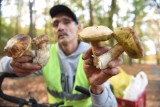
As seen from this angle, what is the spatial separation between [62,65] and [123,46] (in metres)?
1.49

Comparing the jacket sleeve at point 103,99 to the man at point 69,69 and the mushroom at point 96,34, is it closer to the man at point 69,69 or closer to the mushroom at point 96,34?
the man at point 69,69

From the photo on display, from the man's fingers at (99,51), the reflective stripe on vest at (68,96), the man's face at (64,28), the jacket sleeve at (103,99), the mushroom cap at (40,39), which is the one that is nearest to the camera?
the man's fingers at (99,51)

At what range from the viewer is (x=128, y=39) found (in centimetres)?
122

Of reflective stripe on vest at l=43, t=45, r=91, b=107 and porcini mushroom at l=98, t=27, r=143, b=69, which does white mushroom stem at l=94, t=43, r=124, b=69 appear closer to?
porcini mushroom at l=98, t=27, r=143, b=69

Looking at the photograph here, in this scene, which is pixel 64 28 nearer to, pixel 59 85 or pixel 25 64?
pixel 59 85

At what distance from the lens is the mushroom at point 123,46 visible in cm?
122

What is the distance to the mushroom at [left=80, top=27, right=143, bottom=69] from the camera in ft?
4.01

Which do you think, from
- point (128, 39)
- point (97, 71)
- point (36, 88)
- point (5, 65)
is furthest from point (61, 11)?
point (36, 88)

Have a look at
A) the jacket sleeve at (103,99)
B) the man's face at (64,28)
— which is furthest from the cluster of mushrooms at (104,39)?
the man's face at (64,28)

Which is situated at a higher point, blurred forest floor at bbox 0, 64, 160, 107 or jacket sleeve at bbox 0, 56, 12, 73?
jacket sleeve at bbox 0, 56, 12, 73

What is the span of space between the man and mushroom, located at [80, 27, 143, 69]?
0.10 ft

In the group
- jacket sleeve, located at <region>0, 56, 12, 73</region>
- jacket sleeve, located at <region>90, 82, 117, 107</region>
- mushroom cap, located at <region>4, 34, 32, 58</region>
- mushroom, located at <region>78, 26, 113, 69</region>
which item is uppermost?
mushroom, located at <region>78, 26, 113, 69</region>

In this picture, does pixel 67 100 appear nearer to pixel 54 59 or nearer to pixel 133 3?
pixel 54 59

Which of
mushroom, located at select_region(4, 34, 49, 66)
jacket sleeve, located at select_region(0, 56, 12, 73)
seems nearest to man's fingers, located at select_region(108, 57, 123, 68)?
mushroom, located at select_region(4, 34, 49, 66)
